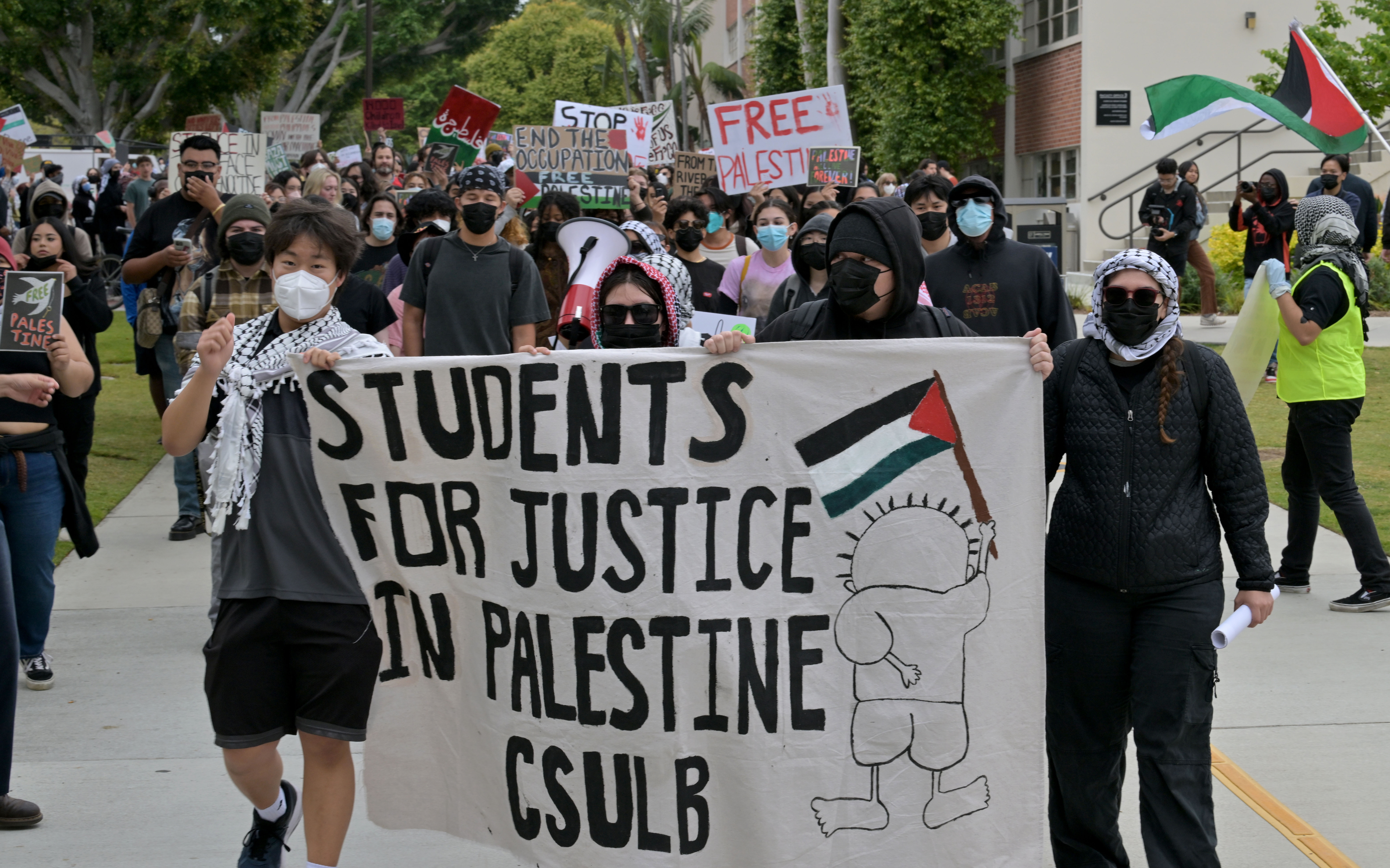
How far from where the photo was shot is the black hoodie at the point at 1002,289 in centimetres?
608

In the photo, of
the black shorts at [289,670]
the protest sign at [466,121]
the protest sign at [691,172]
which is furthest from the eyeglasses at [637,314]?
the protest sign at [466,121]

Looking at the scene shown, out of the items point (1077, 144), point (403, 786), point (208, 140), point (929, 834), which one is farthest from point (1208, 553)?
point (1077, 144)

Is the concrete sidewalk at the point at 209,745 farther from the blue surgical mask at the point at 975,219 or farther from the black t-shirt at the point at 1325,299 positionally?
the blue surgical mask at the point at 975,219

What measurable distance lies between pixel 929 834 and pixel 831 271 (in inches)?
57.7

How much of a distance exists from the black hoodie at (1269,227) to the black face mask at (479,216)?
8964mm

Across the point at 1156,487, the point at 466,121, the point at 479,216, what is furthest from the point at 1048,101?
the point at 1156,487

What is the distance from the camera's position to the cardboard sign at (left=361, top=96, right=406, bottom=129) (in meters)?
22.5

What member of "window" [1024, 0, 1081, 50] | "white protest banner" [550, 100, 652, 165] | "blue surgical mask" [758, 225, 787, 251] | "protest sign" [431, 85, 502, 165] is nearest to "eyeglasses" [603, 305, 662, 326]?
"blue surgical mask" [758, 225, 787, 251]

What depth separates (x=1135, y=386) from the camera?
365 cm

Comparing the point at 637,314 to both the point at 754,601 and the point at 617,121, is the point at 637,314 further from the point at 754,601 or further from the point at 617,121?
the point at 617,121

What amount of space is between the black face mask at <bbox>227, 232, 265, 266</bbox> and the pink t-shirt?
9.87 ft

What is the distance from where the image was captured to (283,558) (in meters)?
3.62

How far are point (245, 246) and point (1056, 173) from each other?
77.3 feet

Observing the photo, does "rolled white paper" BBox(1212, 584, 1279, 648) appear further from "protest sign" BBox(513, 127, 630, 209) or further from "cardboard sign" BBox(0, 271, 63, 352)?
"protest sign" BBox(513, 127, 630, 209)
